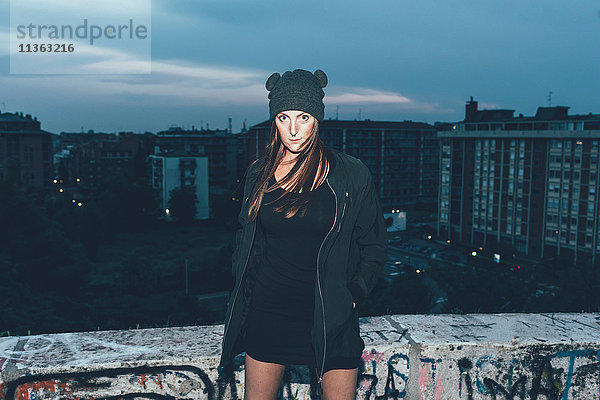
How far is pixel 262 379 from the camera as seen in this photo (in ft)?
7.99

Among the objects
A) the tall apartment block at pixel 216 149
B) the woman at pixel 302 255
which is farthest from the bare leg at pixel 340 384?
the tall apartment block at pixel 216 149

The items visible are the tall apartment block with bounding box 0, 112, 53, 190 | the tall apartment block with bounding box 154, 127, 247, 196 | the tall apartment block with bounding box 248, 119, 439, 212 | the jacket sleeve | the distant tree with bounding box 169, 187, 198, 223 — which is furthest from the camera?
the tall apartment block with bounding box 154, 127, 247, 196

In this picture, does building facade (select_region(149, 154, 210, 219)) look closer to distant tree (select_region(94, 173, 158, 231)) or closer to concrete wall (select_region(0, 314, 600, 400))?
distant tree (select_region(94, 173, 158, 231))

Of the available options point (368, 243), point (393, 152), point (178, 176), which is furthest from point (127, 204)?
point (368, 243)

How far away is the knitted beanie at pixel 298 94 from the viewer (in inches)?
96.3

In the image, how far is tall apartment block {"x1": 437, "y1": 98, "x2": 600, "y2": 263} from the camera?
5503 centimetres

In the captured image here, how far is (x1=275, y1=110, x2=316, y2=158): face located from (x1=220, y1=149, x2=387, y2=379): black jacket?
0.55ft

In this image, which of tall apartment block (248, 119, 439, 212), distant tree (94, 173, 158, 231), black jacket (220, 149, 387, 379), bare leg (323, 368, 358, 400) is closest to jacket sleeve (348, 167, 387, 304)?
black jacket (220, 149, 387, 379)

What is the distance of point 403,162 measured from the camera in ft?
314

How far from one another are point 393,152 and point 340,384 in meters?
93.7

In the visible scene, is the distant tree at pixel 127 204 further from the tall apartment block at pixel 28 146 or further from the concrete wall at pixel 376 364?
the concrete wall at pixel 376 364

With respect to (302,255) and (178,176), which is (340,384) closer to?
(302,255)

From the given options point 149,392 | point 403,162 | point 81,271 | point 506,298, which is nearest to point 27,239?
point 81,271

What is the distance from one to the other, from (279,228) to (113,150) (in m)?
111
